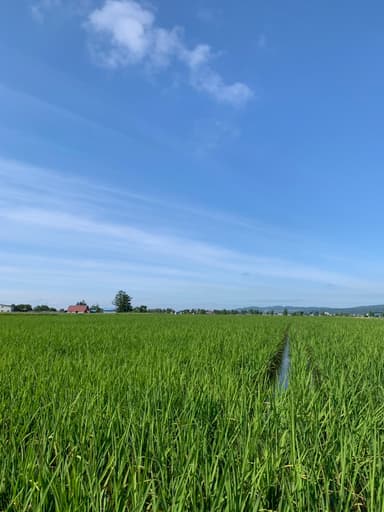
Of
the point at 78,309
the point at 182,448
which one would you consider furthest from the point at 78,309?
the point at 182,448

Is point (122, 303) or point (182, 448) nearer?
point (182, 448)

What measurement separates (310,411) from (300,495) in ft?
4.60

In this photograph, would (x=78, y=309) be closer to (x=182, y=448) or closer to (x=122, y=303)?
(x=122, y=303)

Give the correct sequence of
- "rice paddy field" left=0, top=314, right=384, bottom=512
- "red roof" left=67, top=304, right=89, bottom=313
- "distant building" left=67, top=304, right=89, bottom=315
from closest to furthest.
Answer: "rice paddy field" left=0, top=314, right=384, bottom=512
"distant building" left=67, top=304, right=89, bottom=315
"red roof" left=67, top=304, right=89, bottom=313

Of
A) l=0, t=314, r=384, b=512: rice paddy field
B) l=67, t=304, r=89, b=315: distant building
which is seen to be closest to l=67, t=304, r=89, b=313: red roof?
l=67, t=304, r=89, b=315: distant building

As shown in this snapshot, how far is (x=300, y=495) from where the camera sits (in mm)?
1578

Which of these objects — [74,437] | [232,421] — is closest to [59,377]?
[74,437]

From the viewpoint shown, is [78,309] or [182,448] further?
[78,309]

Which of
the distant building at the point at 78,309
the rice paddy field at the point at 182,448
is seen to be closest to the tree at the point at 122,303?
the distant building at the point at 78,309

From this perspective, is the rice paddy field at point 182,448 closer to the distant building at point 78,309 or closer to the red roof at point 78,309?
the distant building at point 78,309

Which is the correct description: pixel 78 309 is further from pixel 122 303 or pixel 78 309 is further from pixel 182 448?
pixel 182 448

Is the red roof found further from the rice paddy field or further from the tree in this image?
the rice paddy field

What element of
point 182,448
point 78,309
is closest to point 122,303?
point 78,309

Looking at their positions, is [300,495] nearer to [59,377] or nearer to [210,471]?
[210,471]
